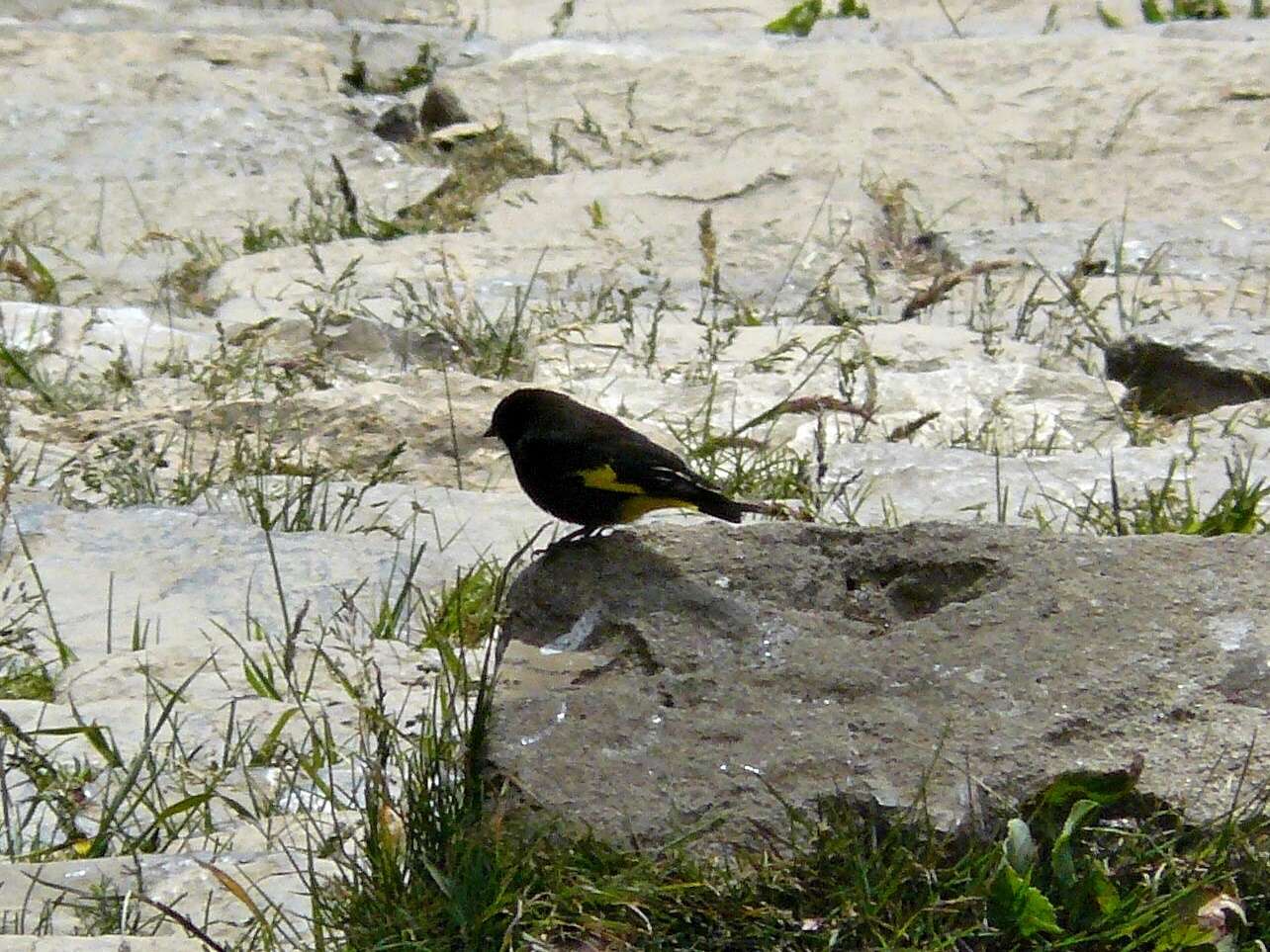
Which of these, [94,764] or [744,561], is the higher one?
[744,561]

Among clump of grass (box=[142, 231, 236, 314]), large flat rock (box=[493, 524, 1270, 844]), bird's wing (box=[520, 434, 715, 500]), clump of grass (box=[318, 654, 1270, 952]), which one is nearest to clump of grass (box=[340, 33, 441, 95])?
clump of grass (box=[142, 231, 236, 314])

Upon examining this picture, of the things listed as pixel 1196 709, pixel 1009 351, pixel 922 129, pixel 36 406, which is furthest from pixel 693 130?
pixel 1196 709

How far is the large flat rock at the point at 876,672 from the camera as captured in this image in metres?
2.74

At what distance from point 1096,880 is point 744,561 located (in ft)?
3.03

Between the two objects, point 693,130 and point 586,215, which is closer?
point 586,215

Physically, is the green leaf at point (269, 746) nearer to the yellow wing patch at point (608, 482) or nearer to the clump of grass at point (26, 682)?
the clump of grass at point (26, 682)

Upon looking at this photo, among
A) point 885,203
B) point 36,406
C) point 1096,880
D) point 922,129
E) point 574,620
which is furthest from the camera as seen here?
point 922,129

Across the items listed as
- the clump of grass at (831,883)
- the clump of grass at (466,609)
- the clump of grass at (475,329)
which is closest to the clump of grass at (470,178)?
the clump of grass at (475,329)

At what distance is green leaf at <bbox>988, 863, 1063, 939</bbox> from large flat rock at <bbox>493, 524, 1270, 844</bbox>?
119 millimetres

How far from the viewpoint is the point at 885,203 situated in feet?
22.8

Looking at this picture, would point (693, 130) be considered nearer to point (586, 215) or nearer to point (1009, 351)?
point (586, 215)

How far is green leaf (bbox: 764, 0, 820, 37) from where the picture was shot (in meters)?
8.54

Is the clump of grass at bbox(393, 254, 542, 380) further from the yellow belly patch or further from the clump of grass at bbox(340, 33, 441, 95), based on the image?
the clump of grass at bbox(340, 33, 441, 95)

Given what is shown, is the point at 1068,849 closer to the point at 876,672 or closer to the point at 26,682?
the point at 876,672
